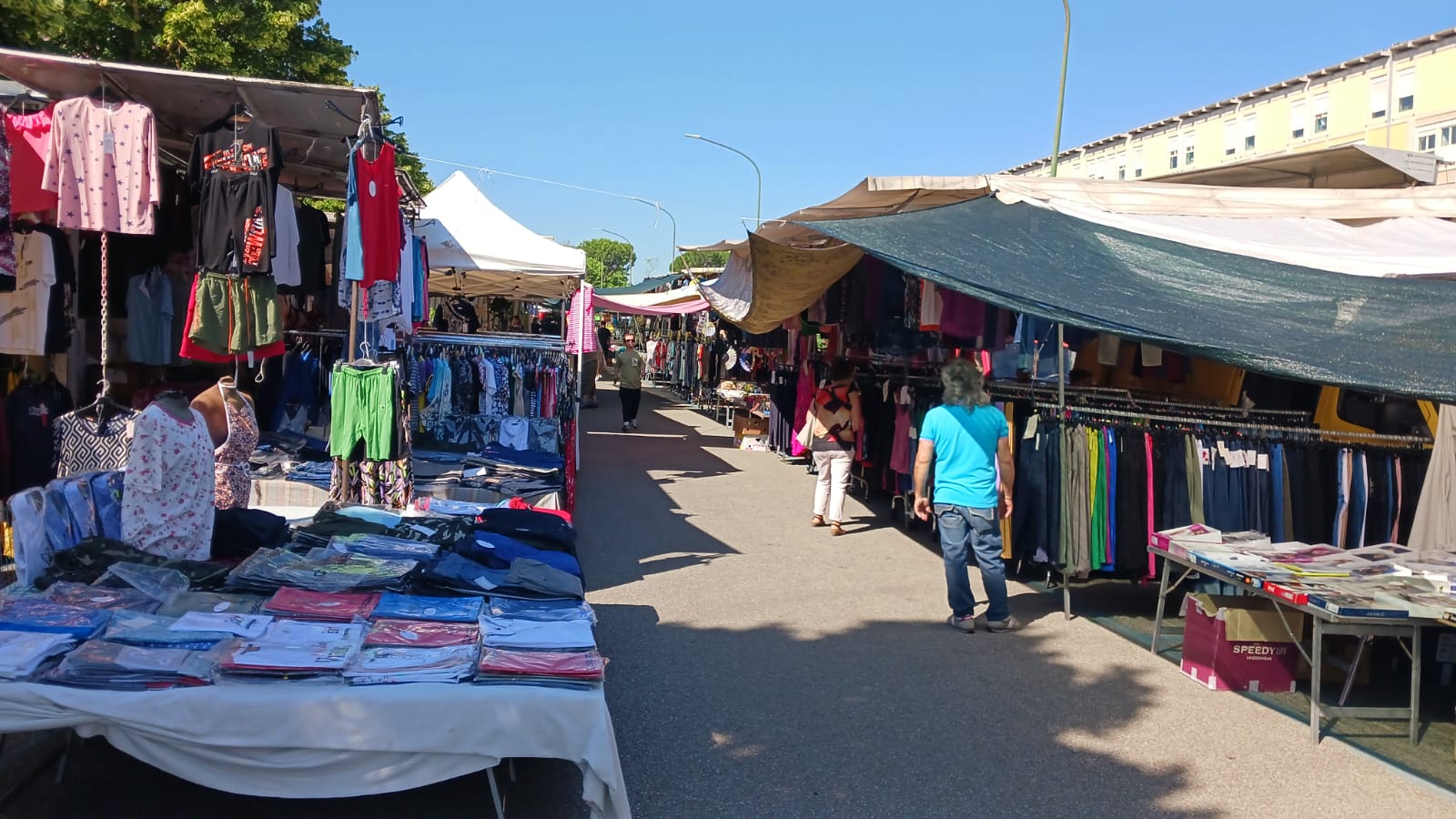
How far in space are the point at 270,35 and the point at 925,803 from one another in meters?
17.2

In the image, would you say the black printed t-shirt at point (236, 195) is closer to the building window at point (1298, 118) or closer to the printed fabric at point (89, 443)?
the printed fabric at point (89, 443)

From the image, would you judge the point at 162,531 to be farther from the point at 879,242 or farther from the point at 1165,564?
the point at 1165,564

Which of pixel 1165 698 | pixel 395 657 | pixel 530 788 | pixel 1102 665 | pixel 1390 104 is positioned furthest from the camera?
pixel 1390 104

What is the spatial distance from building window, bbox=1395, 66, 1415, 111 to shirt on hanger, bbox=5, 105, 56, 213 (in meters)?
45.9

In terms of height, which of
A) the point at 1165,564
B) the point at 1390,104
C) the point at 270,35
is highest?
the point at 1390,104

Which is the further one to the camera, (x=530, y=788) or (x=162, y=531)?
(x=162, y=531)

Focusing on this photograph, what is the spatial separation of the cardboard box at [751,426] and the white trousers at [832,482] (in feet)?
24.8

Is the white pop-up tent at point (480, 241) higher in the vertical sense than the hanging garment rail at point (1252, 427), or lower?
higher

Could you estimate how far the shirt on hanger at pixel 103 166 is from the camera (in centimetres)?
581

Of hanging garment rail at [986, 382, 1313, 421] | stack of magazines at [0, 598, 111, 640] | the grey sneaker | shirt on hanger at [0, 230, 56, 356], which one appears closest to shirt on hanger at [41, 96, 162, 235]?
shirt on hanger at [0, 230, 56, 356]

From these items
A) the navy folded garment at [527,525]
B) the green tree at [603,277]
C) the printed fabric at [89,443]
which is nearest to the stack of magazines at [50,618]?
the navy folded garment at [527,525]

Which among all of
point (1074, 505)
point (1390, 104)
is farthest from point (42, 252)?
point (1390, 104)

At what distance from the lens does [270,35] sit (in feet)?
54.0

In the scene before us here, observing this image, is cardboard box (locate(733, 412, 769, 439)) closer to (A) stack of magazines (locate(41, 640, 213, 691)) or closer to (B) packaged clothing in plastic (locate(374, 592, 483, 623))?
(B) packaged clothing in plastic (locate(374, 592, 483, 623))
